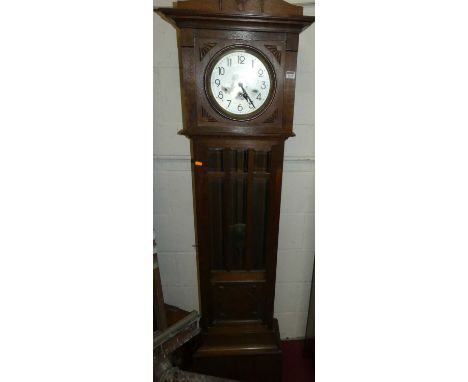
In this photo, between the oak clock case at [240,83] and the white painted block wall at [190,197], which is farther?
the white painted block wall at [190,197]

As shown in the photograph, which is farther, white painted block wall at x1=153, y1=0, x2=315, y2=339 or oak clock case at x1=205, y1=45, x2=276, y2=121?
white painted block wall at x1=153, y1=0, x2=315, y2=339

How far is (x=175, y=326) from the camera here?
1330mm

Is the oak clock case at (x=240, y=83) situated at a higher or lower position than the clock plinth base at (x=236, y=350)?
higher

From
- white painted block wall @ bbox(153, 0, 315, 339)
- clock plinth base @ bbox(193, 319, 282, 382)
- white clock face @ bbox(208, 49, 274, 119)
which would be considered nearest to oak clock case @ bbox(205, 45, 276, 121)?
white clock face @ bbox(208, 49, 274, 119)

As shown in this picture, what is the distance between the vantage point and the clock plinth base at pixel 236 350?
1463mm

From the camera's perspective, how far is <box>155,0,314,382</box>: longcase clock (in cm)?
106

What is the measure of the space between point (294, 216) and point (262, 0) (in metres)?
1.09

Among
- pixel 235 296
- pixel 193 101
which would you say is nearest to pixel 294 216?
pixel 235 296

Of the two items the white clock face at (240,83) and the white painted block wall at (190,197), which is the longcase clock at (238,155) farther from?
the white painted block wall at (190,197)

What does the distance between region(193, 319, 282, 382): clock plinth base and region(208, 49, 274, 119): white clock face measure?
3.48ft

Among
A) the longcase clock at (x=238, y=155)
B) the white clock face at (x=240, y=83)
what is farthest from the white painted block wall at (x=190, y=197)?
the white clock face at (x=240, y=83)

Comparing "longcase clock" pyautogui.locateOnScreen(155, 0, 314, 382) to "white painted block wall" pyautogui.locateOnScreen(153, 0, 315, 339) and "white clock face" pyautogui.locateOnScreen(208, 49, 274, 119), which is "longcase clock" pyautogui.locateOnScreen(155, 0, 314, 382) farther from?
"white painted block wall" pyautogui.locateOnScreen(153, 0, 315, 339)

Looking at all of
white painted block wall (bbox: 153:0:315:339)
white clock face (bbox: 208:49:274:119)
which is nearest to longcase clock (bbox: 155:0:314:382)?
white clock face (bbox: 208:49:274:119)

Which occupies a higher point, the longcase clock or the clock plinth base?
the longcase clock
